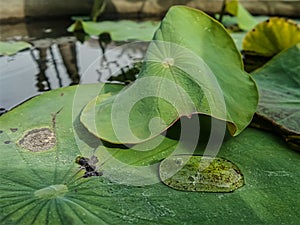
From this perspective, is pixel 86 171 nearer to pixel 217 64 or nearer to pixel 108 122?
pixel 108 122

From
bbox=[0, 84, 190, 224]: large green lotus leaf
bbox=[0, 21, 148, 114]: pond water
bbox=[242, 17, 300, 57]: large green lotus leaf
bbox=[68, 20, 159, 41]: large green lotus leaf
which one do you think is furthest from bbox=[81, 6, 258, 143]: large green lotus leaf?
bbox=[68, 20, 159, 41]: large green lotus leaf

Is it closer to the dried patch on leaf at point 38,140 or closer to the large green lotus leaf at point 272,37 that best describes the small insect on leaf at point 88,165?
the dried patch on leaf at point 38,140

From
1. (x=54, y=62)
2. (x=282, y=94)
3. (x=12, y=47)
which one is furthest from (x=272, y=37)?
(x=12, y=47)

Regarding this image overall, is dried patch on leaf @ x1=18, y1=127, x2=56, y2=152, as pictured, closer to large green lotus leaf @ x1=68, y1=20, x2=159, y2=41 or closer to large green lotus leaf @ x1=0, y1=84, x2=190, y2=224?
large green lotus leaf @ x1=0, y1=84, x2=190, y2=224

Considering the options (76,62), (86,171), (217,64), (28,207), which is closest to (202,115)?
(217,64)

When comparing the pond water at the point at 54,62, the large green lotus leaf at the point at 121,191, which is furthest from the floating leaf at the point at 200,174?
the pond water at the point at 54,62
